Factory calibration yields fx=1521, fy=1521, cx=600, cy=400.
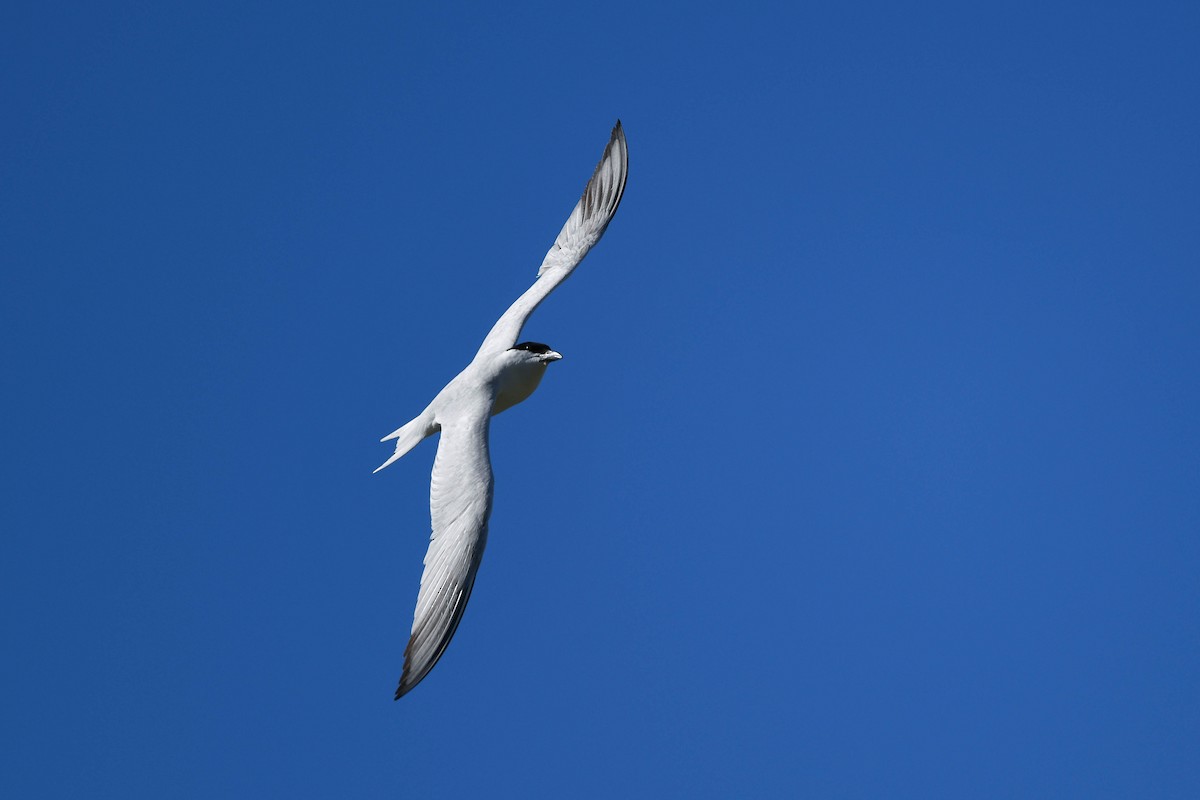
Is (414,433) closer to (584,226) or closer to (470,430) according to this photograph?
(470,430)

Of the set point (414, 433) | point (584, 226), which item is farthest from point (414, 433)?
point (584, 226)

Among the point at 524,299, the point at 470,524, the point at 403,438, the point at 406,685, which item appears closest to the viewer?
the point at 406,685

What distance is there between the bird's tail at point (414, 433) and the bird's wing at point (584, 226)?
2708 millimetres

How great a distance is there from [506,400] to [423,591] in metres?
3.89

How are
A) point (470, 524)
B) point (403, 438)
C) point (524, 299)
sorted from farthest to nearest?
point (524, 299)
point (403, 438)
point (470, 524)

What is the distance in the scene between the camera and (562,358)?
19.8 meters

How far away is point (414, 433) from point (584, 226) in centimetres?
557

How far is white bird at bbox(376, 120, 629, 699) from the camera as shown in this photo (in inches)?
640

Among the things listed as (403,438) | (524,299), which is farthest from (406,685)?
(524,299)

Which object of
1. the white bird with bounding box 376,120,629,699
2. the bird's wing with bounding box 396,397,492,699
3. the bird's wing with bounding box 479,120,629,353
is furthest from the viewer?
the bird's wing with bounding box 479,120,629,353

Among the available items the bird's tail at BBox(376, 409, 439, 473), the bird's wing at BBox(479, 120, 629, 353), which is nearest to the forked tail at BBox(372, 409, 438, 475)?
the bird's tail at BBox(376, 409, 439, 473)

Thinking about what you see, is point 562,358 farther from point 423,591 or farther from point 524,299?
point 423,591

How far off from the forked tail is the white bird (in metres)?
0.01

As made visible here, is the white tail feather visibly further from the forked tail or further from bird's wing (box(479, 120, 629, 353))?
bird's wing (box(479, 120, 629, 353))
